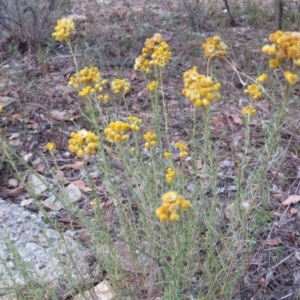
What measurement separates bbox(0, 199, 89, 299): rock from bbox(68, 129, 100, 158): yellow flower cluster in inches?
24.0

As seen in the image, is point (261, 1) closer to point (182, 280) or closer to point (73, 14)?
point (73, 14)

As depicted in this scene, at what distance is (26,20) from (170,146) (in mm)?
3181

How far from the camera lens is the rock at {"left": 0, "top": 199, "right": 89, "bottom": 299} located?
2.13m

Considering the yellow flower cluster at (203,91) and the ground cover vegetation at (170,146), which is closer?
the yellow flower cluster at (203,91)

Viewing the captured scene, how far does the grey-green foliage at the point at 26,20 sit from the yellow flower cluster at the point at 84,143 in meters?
3.60

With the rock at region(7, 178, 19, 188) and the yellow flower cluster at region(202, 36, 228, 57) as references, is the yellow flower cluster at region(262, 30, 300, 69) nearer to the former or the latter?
the yellow flower cluster at region(202, 36, 228, 57)

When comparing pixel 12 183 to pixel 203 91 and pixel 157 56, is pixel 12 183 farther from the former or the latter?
pixel 203 91

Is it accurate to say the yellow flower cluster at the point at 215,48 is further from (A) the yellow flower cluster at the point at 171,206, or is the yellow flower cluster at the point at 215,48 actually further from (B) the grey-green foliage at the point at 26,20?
(B) the grey-green foliage at the point at 26,20

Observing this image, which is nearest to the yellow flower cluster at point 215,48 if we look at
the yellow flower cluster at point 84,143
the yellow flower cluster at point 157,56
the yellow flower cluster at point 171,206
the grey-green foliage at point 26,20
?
the yellow flower cluster at point 157,56

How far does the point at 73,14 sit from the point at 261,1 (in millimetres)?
2297

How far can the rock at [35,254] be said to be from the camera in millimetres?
2127

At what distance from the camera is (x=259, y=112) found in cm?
361

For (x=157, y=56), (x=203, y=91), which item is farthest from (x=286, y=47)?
(x=157, y=56)

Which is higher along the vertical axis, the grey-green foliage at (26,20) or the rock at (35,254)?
the grey-green foliage at (26,20)
